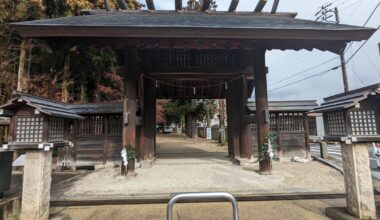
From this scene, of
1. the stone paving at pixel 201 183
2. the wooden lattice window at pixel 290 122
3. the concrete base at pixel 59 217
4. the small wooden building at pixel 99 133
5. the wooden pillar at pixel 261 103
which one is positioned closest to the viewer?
the concrete base at pixel 59 217

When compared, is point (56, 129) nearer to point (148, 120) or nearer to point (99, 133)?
point (99, 133)

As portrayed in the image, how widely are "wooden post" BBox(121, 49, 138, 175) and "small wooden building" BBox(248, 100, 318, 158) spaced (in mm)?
4906

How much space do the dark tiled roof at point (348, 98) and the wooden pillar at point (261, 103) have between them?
2418 millimetres

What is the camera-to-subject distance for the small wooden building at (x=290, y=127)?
961cm

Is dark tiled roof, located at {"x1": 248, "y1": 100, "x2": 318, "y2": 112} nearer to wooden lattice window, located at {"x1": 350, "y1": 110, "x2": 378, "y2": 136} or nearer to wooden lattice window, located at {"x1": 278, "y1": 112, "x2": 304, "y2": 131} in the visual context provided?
wooden lattice window, located at {"x1": 278, "y1": 112, "x2": 304, "y2": 131}

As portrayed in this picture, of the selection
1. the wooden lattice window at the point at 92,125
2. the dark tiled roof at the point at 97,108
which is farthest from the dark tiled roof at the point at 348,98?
the wooden lattice window at the point at 92,125

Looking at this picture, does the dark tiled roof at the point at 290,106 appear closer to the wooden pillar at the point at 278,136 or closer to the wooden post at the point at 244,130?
the wooden pillar at the point at 278,136

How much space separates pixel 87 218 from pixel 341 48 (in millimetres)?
7491

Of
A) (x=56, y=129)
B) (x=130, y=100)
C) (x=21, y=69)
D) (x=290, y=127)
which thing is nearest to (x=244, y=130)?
(x=290, y=127)

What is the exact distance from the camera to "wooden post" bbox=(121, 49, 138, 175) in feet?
21.9

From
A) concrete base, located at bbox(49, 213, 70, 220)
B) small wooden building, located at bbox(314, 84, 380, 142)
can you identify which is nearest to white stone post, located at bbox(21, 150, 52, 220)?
concrete base, located at bbox(49, 213, 70, 220)

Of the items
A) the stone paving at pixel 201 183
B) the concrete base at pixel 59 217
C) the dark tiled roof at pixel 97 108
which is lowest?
the concrete base at pixel 59 217

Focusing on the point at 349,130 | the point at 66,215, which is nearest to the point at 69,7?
the point at 66,215

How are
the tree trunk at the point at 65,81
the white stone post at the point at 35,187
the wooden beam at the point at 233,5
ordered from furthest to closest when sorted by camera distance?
1. the tree trunk at the point at 65,81
2. the wooden beam at the point at 233,5
3. the white stone post at the point at 35,187
